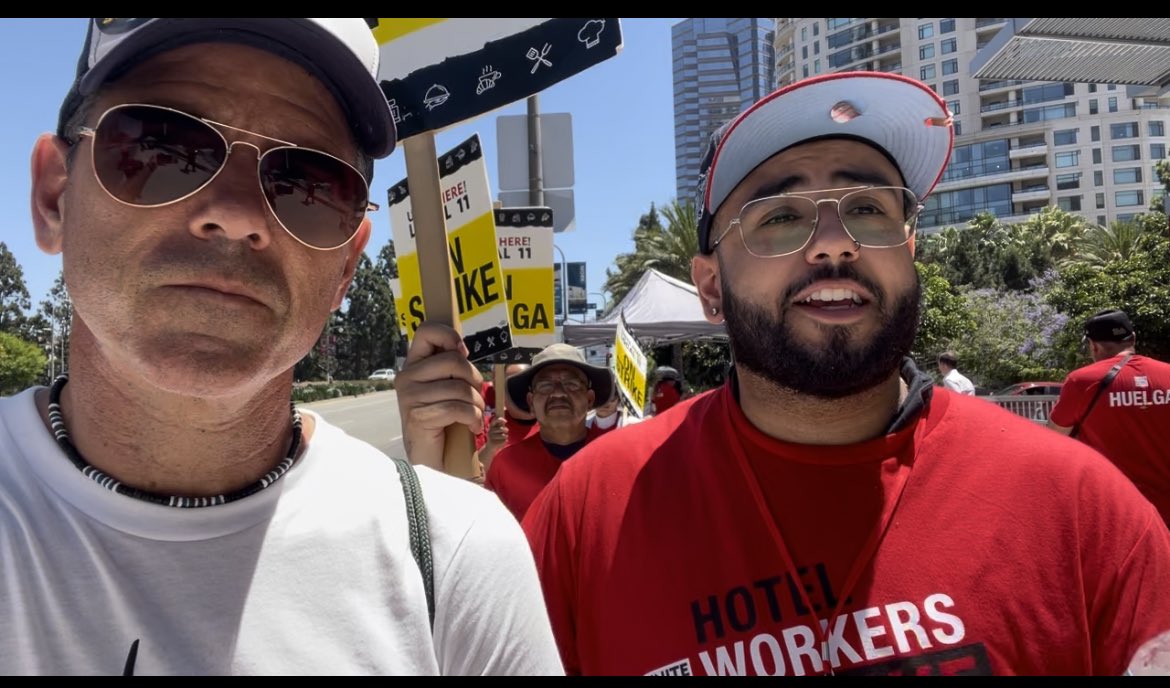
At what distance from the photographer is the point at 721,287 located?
2186 mm

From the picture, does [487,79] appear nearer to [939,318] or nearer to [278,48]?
[278,48]

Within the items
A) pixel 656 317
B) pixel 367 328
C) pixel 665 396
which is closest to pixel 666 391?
pixel 665 396

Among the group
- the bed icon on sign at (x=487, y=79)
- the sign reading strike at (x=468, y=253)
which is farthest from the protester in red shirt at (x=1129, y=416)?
the bed icon on sign at (x=487, y=79)

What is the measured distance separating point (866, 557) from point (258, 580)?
1160 millimetres

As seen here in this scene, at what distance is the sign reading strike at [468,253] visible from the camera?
2.85 metres

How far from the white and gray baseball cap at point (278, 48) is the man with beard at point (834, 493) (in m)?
0.65

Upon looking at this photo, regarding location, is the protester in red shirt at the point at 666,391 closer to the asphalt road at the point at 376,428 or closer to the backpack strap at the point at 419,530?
the asphalt road at the point at 376,428

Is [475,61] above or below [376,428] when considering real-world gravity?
above

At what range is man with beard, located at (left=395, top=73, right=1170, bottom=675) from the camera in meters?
1.60

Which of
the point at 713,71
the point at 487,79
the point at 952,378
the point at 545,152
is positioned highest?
the point at 713,71

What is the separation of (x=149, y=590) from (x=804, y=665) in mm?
1178

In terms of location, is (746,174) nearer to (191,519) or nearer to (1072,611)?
(1072,611)

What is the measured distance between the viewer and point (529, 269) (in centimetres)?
552

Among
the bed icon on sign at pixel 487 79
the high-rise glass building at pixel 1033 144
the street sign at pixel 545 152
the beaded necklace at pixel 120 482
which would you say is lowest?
the beaded necklace at pixel 120 482
